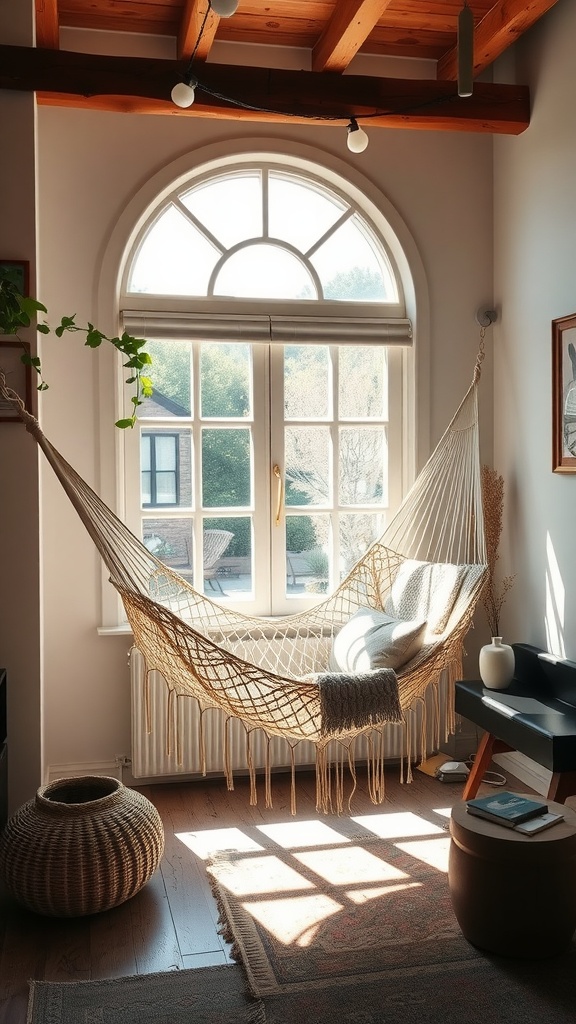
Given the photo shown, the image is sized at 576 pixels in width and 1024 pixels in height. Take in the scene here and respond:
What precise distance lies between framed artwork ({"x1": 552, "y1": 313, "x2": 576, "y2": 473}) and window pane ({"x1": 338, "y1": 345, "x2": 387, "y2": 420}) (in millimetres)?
758

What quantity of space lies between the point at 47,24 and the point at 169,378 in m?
1.23

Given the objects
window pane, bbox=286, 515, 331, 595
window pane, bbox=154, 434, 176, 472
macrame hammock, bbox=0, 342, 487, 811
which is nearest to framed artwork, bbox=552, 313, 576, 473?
macrame hammock, bbox=0, 342, 487, 811

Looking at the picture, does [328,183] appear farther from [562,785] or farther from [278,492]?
[562,785]

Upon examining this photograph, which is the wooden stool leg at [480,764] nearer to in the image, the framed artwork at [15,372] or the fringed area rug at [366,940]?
the fringed area rug at [366,940]

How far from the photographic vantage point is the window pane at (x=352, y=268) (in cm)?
365

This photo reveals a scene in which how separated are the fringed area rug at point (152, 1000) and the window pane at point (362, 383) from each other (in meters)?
2.17

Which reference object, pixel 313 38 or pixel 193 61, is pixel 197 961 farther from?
pixel 313 38

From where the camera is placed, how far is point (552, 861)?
2.12 meters

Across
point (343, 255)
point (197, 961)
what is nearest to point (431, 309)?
point (343, 255)

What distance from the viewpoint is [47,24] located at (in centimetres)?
302

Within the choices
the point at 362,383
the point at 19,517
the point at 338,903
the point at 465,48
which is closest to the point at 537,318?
the point at 362,383

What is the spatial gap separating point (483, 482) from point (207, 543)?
108 centimetres

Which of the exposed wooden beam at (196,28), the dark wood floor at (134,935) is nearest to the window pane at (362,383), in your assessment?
the exposed wooden beam at (196,28)

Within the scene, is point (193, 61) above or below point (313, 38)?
below
